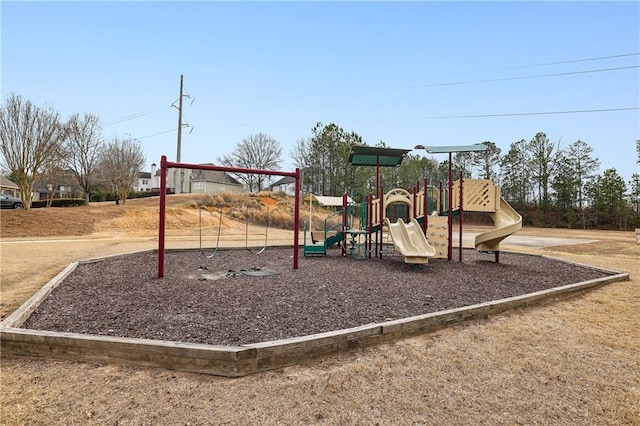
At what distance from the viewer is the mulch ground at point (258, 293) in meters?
4.00

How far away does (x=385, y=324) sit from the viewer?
3.92 metres

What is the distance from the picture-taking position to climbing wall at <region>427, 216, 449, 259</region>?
10.4m

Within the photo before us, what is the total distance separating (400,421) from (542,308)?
14.1ft

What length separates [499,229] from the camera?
9773 mm

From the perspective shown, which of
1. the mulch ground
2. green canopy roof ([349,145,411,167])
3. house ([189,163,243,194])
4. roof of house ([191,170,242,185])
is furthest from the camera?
roof of house ([191,170,242,185])

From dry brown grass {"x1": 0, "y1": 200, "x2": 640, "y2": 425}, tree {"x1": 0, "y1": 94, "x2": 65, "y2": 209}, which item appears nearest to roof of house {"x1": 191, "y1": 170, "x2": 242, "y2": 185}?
tree {"x1": 0, "y1": 94, "x2": 65, "y2": 209}

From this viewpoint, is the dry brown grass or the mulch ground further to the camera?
the mulch ground

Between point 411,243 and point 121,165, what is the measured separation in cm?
2828

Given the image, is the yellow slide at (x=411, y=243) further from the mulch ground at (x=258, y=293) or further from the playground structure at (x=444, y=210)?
the mulch ground at (x=258, y=293)

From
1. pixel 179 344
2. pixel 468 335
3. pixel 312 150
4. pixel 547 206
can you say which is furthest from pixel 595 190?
pixel 179 344

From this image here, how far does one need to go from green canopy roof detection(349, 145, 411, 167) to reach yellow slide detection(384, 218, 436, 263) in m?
2.56

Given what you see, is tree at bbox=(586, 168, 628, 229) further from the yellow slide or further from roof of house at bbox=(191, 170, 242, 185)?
roof of house at bbox=(191, 170, 242, 185)

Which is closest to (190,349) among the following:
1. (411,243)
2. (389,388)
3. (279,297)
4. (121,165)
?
(389,388)

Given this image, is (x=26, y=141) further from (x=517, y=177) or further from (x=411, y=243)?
(x=517, y=177)
